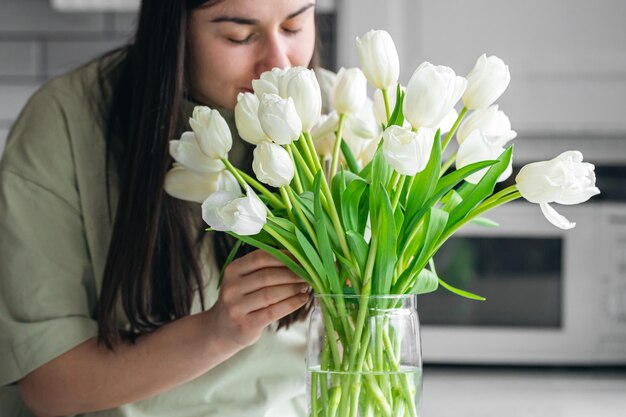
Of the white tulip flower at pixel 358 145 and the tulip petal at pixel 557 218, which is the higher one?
the white tulip flower at pixel 358 145

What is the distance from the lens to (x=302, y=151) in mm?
789

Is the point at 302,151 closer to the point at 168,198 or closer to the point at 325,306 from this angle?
the point at 325,306

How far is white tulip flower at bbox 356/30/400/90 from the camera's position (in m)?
0.77

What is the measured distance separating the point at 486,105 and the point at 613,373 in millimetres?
1235

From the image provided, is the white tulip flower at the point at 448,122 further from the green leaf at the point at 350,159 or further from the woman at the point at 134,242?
the woman at the point at 134,242

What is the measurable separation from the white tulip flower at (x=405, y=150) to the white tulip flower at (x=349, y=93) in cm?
18

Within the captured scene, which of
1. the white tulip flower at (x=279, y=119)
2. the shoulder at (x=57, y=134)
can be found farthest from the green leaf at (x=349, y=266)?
the shoulder at (x=57, y=134)

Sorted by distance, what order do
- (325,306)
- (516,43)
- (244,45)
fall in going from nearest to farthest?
(325,306) < (244,45) < (516,43)

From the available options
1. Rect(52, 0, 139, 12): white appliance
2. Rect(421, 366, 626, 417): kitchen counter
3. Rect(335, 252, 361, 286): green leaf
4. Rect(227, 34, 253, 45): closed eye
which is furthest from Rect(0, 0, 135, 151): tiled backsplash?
Rect(335, 252, 361, 286): green leaf

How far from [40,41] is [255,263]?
151cm

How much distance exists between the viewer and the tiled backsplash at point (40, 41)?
83.8 inches

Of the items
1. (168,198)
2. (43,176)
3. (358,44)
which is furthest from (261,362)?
(358,44)

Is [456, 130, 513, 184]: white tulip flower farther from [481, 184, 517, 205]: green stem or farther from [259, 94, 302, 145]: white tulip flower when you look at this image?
[259, 94, 302, 145]: white tulip flower

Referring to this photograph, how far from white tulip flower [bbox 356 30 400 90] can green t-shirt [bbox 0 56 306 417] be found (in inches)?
17.2
